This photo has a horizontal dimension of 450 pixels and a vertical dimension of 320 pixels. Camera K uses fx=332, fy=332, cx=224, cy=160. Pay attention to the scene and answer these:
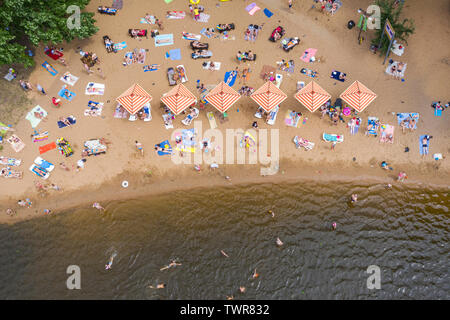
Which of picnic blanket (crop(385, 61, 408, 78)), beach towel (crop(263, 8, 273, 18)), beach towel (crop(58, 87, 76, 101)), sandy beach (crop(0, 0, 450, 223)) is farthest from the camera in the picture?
beach towel (crop(263, 8, 273, 18))

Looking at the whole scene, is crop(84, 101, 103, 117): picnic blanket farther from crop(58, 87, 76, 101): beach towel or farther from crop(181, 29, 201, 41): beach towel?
crop(181, 29, 201, 41): beach towel

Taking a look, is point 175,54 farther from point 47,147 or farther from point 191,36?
point 47,147

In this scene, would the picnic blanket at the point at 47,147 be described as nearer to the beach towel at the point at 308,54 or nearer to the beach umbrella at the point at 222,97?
the beach umbrella at the point at 222,97

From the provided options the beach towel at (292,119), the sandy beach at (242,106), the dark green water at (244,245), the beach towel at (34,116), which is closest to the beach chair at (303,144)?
the sandy beach at (242,106)

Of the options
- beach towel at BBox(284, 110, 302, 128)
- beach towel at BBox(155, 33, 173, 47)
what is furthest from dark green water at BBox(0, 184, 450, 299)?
beach towel at BBox(155, 33, 173, 47)

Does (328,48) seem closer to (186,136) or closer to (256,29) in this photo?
(256,29)

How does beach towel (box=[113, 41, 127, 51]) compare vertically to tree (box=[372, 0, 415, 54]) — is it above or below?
below
